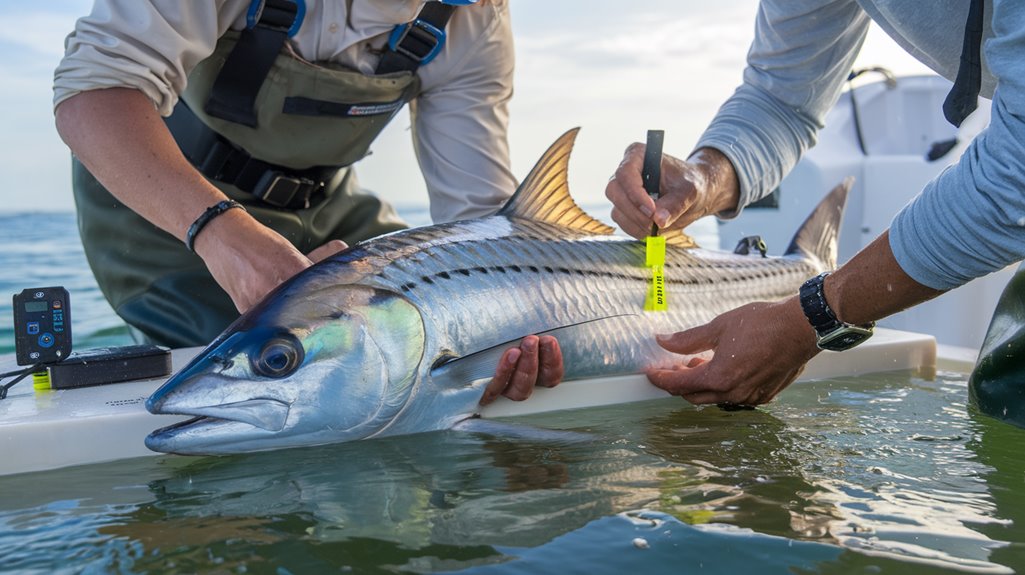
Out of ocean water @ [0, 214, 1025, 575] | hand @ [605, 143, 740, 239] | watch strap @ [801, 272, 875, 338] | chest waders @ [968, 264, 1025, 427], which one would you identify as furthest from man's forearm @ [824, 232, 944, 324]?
hand @ [605, 143, 740, 239]

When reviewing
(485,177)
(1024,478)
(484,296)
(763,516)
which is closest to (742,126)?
(485,177)

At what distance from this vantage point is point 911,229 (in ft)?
6.59

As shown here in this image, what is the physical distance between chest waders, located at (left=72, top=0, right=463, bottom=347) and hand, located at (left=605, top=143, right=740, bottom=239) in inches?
32.5

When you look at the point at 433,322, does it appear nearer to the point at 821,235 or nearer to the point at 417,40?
the point at 417,40

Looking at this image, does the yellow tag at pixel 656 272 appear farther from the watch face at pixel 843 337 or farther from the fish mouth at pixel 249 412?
the fish mouth at pixel 249 412

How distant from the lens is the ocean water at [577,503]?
1.52 m

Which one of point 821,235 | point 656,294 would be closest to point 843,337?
point 656,294

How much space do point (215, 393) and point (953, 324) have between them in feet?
13.5

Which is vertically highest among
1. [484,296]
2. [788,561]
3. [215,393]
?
[484,296]

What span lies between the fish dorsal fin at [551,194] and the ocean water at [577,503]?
62 cm

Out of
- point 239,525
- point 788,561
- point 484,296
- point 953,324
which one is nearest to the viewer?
point 788,561

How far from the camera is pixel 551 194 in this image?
2.80 m

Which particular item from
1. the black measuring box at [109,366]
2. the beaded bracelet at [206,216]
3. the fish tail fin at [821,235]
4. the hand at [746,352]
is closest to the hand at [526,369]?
the hand at [746,352]

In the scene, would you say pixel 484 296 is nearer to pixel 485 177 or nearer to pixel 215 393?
pixel 215 393
